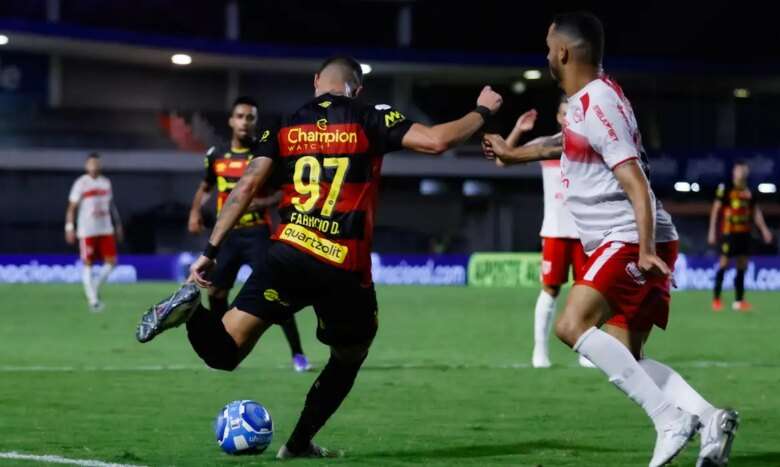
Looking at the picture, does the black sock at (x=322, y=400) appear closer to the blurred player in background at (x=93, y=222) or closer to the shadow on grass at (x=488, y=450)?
the shadow on grass at (x=488, y=450)

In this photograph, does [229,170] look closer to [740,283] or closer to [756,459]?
[756,459]

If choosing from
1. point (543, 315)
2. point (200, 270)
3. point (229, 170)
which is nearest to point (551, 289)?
point (543, 315)

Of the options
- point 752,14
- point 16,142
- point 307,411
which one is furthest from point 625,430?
point 752,14

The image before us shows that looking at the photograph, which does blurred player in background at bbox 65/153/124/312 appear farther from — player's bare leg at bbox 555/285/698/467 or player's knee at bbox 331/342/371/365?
player's bare leg at bbox 555/285/698/467

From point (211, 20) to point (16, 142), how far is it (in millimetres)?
10014

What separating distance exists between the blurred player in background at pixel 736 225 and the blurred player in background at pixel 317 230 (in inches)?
674

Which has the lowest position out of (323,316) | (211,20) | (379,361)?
(379,361)

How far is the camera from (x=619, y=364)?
6.68 meters

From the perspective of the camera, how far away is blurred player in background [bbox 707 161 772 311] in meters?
23.4

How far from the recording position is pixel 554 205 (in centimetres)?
1269

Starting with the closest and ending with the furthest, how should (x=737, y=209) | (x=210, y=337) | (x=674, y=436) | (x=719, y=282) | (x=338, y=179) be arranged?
(x=674, y=436)
(x=338, y=179)
(x=210, y=337)
(x=719, y=282)
(x=737, y=209)

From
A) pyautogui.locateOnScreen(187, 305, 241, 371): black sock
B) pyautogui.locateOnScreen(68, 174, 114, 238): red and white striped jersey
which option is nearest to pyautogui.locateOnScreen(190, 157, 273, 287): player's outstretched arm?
pyautogui.locateOnScreen(187, 305, 241, 371): black sock

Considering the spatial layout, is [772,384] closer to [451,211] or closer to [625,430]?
[625,430]

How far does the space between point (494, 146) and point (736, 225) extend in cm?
1673
